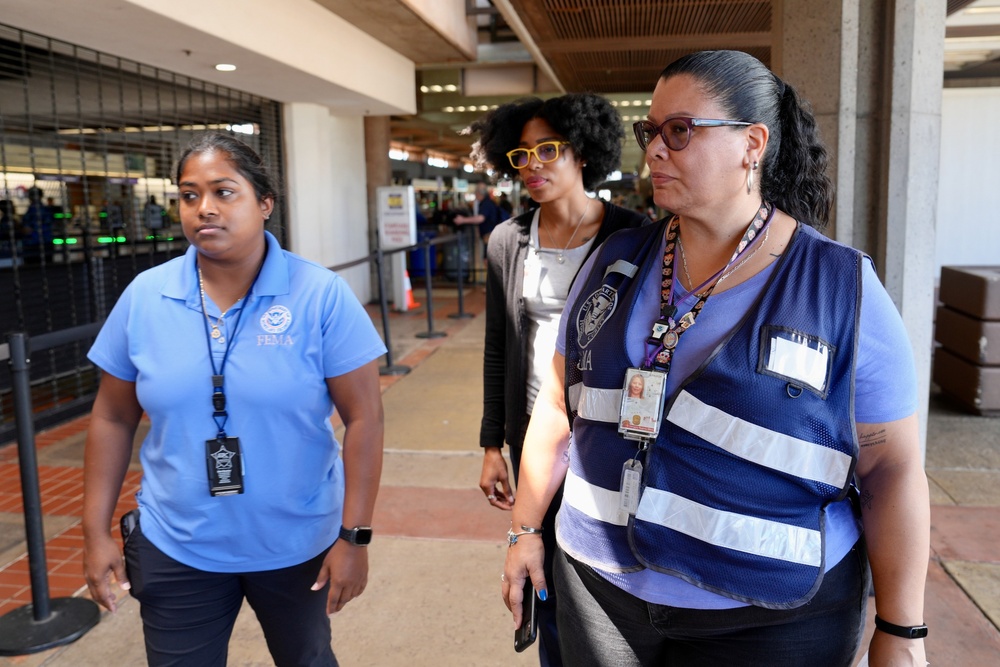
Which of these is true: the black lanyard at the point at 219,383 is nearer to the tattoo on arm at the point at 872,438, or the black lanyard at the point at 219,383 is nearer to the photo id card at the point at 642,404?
the photo id card at the point at 642,404

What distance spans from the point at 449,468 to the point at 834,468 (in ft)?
12.9

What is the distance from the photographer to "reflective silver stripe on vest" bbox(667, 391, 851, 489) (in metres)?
1.34

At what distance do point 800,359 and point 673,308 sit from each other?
0.25m

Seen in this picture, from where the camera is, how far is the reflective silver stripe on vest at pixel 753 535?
137 centimetres

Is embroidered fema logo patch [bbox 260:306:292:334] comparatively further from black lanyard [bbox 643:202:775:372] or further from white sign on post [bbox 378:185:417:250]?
white sign on post [bbox 378:185:417:250]

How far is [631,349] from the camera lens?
1495 millimetres

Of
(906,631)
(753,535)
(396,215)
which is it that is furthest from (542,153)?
(396,215)

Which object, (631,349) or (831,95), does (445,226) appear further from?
(631,349)

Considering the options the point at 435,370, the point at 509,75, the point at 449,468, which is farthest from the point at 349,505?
the point at 509,75

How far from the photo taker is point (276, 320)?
193cm

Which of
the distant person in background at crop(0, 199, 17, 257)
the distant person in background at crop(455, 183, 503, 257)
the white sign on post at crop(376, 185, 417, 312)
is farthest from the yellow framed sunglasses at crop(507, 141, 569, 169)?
the distant person in background at crop(455, 183, 503, 257)

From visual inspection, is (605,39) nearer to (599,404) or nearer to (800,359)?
(599,404)

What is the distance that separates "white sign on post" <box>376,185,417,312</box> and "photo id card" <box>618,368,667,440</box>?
34.3ft

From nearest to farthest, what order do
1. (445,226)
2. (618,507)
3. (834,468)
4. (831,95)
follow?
(834,468) → (618,507) → (831,95) → (445,226)
